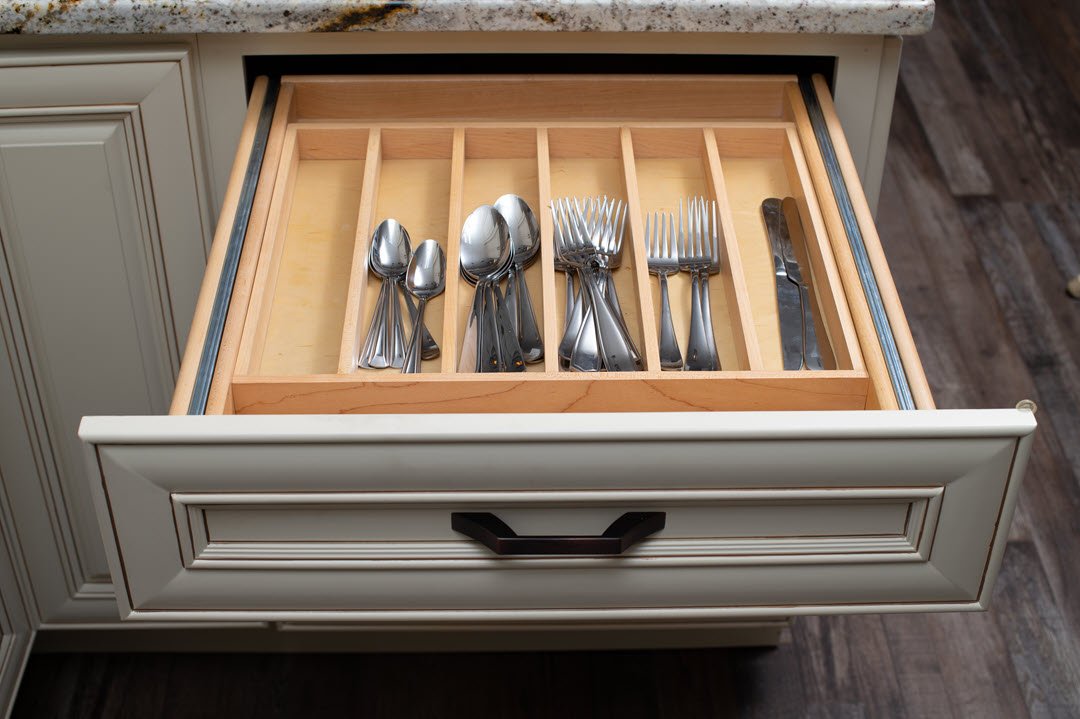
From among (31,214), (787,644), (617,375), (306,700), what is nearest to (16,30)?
(31,214)

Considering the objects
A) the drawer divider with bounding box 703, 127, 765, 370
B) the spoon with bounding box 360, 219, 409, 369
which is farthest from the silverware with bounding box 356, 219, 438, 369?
the drawer divider with bounding box 703, 127, 765, 370

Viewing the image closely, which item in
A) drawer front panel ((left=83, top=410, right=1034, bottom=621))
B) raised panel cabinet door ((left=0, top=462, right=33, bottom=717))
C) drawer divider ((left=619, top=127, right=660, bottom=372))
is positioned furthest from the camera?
raised panel cabinet door ((left=0, top=462, right=33, bottom=717))

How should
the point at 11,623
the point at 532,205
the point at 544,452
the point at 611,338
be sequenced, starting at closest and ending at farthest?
the point at 544,452 → the point at 611,338 → the point at 532,205 → the point at 11,623

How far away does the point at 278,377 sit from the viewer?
0.70m

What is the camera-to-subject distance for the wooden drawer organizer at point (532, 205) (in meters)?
0.71

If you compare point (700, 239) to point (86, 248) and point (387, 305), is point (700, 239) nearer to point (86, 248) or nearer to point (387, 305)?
point (387, 305)

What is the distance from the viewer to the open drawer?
623 mm

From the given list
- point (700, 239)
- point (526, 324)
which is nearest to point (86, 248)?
point (526, 324)

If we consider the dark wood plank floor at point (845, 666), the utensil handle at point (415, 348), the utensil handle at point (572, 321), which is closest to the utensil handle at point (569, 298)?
the utensil handle at point (572, 321)

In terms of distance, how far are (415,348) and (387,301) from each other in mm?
55

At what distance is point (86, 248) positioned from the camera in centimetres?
96

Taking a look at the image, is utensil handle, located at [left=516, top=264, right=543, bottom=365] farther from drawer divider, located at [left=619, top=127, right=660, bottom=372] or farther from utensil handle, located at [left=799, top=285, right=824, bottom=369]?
utensil handle, located at [left=799, top=285, right=824, bottom=369]

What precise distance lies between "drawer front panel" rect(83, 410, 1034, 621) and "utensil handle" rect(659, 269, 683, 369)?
13 cm

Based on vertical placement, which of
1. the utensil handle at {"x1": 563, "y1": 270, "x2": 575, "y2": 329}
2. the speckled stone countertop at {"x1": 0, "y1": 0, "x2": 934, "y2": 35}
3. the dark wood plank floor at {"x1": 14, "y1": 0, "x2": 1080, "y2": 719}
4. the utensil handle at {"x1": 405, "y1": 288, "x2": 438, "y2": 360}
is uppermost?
the speckled stone countertop at {"x1": 0, "y1": 0, "x2": 934, "y2": 35}
